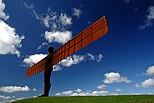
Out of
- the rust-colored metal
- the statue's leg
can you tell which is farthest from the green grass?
the rust-colored metal

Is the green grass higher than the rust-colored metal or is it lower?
lower

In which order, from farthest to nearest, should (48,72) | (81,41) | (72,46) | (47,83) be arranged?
1. (48,72)
2. (47,83)
3. (72,46)
4. (81,41)

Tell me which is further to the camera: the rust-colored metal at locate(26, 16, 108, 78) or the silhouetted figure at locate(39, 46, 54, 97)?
the silhouetted figure at locate(39, 46, 54, 97)

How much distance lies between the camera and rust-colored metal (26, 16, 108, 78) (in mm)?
13094

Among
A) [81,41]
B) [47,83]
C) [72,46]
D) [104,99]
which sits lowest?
[104,99]

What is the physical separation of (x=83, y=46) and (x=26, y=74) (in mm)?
10198

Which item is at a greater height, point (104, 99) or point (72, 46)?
point (72, 46)

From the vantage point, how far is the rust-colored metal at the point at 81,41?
1309 cm

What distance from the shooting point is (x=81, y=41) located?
14.9 meters

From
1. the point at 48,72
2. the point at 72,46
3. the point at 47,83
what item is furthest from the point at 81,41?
the point at 47,83

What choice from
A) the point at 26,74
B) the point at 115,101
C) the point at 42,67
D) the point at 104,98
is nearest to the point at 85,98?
the point at 104,98

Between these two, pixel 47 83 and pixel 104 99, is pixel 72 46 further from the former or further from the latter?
pixel 104 99

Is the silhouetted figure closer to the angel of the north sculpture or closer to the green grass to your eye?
the angel of the north sculpture

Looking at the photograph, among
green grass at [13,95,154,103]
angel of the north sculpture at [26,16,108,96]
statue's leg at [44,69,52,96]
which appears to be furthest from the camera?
statue's leg at [44,69,52,96]
